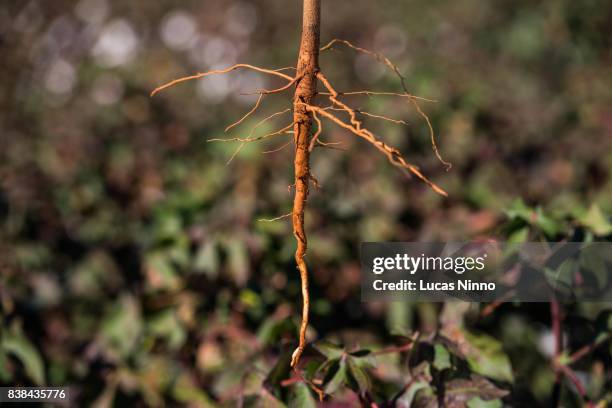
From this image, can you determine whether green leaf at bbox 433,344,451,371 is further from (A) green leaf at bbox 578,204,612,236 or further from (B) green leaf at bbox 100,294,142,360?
(B) green leaf at bbox 100,294,142,360

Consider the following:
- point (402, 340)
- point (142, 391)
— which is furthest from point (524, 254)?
point (142, 391)

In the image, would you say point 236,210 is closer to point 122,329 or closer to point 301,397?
point 122,329

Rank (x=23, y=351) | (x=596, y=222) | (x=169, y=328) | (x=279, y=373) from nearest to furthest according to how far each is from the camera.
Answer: (x=279, y=373)
(x=596, y=222)
(x=23, y=351)
(x=169, y=328)

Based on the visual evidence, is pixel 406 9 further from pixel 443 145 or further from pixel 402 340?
pixel 402 340

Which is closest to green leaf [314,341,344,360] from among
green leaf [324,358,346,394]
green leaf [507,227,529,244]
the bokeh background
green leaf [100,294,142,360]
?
green leaf [324,358,346,394]

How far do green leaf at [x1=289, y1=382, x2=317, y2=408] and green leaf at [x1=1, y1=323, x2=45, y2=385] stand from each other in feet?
2.58

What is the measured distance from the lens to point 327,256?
205cm

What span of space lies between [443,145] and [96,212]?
134cm

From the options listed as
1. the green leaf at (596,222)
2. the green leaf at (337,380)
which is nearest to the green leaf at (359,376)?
the green leaf at (337,380)

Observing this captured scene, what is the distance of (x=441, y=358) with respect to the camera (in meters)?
1.19

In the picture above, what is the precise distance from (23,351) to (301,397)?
829mm

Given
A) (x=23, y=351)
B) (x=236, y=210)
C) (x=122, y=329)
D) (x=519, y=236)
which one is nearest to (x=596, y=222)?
(x=519, y=236)

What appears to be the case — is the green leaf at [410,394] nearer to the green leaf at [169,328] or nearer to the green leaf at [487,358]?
the green leaf at [487,358]

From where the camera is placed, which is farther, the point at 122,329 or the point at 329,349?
the point at 122,329
